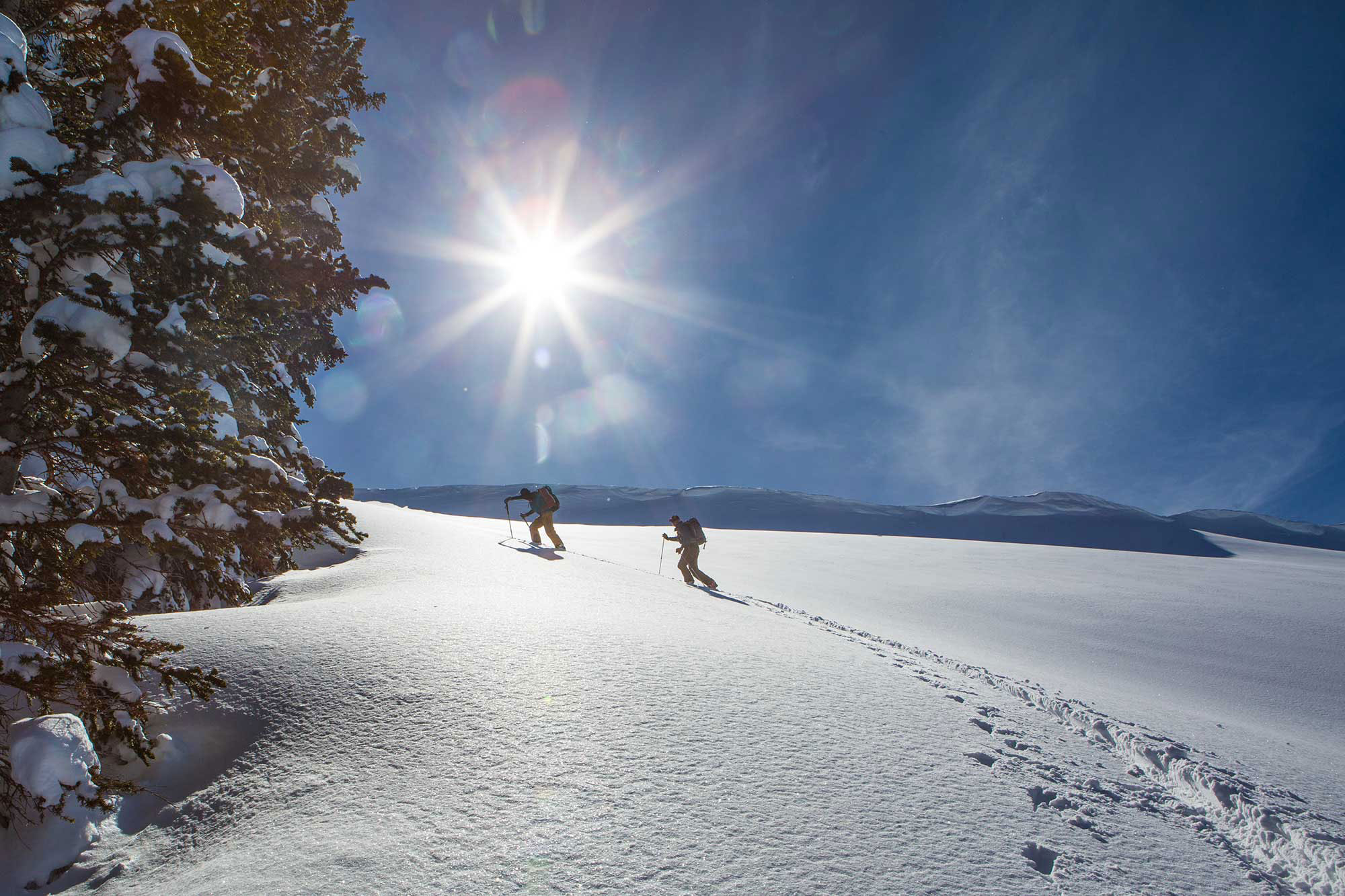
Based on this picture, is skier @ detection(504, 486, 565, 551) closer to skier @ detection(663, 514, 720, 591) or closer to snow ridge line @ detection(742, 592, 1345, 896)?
skier @ detection(663, 514, 720, 591)

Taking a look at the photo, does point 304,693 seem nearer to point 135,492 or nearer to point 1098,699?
point 135,492

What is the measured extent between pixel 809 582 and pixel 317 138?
1274 cm

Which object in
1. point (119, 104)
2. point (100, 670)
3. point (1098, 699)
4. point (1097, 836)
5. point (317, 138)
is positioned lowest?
point (1098, 699)

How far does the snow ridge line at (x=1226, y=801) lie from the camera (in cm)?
235

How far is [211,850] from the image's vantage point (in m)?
1.98

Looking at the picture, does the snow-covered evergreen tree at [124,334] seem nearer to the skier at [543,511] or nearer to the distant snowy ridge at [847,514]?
the skier at [543,511]

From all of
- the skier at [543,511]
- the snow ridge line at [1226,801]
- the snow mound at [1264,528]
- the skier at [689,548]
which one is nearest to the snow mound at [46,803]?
the snow ridge line at [1226,801]

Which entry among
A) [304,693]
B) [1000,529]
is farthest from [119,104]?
[1000,529]

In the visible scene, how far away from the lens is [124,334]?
103 inches

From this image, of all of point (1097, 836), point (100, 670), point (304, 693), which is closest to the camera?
point (1097, 836)

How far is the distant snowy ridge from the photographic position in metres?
81.3

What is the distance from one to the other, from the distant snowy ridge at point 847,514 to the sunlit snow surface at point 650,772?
231 ft

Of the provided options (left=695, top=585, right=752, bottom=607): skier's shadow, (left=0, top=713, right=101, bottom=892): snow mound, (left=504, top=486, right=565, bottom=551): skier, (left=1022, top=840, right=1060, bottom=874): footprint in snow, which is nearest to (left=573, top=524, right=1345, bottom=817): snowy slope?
(left=695, top=585, right=752, bottom=607): skier's shadow

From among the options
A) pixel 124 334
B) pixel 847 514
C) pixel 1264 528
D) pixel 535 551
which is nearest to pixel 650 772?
Answer: pixel 124 334
